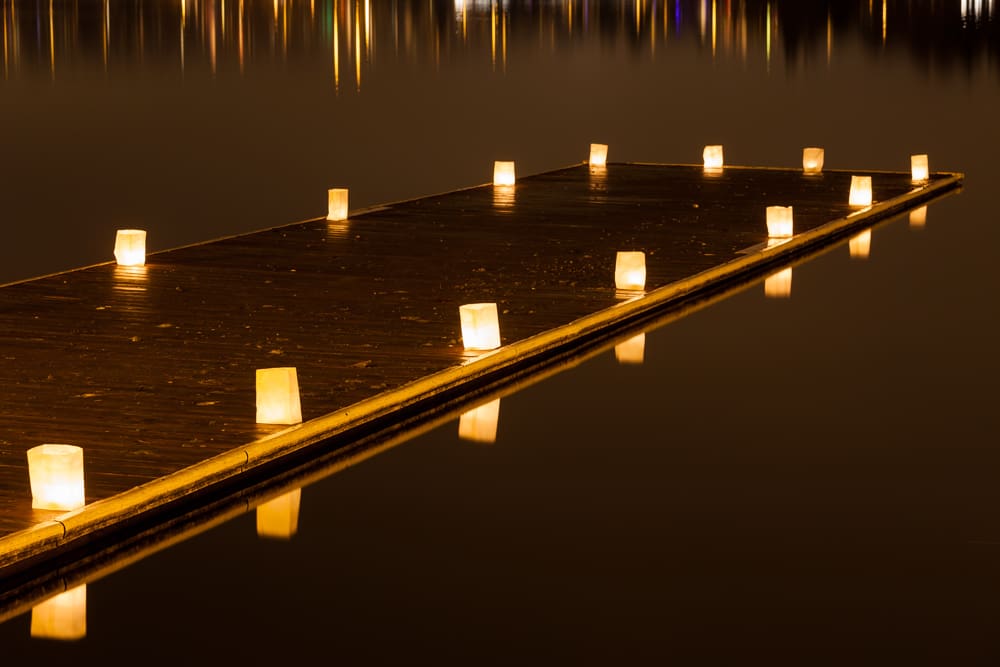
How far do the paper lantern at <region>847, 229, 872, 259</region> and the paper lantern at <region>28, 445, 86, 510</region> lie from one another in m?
9.08

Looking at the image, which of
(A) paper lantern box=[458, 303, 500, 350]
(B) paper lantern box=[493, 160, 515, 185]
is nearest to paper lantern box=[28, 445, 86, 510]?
(A) paper lantern box=[458, 303, 500, 350]

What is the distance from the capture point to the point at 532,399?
10.6 m

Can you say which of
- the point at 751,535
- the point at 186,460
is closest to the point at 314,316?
the point at 186,460

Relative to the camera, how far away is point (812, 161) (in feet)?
68.7

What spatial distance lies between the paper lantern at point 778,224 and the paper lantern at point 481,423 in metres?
5.69

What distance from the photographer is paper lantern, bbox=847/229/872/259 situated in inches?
627

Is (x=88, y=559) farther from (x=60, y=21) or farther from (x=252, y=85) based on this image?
(x=60, y=21)

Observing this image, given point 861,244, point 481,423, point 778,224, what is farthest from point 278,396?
point 861,244

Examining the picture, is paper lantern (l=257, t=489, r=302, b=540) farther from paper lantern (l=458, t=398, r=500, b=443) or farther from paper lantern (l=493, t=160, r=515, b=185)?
paper lantern (l=493, t=160, r=515, b=185)

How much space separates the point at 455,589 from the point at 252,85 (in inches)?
1038

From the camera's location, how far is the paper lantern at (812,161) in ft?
68.5

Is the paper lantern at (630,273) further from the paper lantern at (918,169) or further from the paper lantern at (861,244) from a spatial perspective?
the paper lantern at (918,169)

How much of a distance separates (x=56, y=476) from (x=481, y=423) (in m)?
2.78

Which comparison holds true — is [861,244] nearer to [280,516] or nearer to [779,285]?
[779,285]
